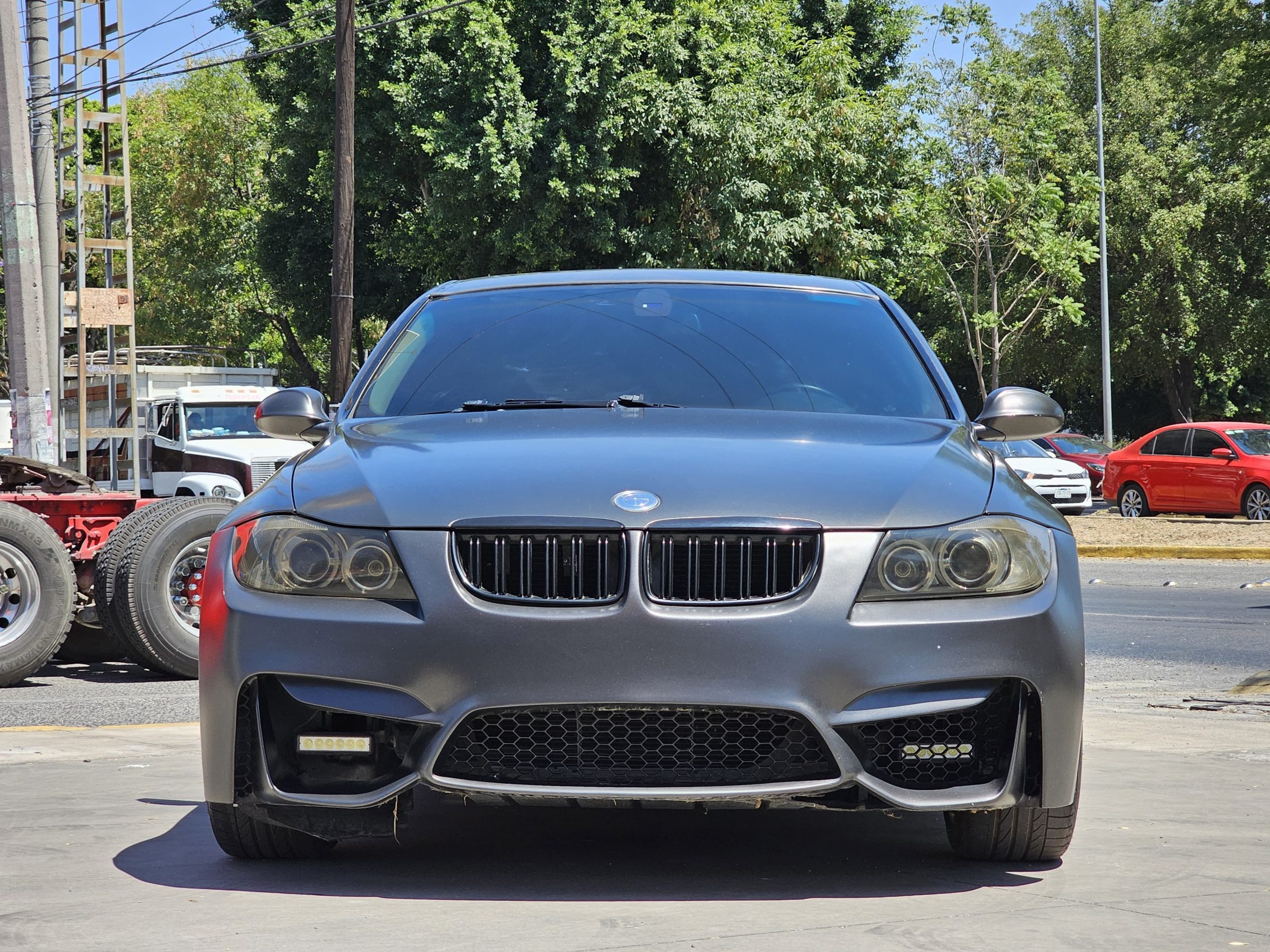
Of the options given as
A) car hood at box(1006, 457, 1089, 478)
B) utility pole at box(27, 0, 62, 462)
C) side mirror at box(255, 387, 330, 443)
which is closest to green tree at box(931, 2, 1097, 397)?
car hood at box(1006, 457, 1089, 478)

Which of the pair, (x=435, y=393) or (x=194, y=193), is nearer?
(x=435, y=393)

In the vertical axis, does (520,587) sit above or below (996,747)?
above

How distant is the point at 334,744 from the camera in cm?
349

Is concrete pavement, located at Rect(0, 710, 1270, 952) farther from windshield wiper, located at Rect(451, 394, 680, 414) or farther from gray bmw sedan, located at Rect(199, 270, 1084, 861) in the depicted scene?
windshield wiper, located at Rect(451, 394, 680, 414)

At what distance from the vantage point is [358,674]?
339 cm

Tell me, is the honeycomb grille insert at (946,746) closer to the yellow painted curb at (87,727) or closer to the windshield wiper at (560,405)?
the windshield wiper at (560,405)

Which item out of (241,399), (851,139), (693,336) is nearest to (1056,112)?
(851,139)

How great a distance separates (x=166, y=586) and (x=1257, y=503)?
1927 centimetres

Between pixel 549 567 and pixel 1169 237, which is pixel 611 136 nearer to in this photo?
pixel 1169 237

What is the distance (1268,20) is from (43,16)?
761 inches

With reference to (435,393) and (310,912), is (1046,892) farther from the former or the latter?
(435,393)

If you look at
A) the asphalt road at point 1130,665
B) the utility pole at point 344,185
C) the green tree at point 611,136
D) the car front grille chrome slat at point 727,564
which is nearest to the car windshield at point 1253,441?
the green tree at point 611,136

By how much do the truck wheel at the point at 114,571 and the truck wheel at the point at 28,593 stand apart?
0.21 m

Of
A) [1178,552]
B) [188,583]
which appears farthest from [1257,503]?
[188,583]
